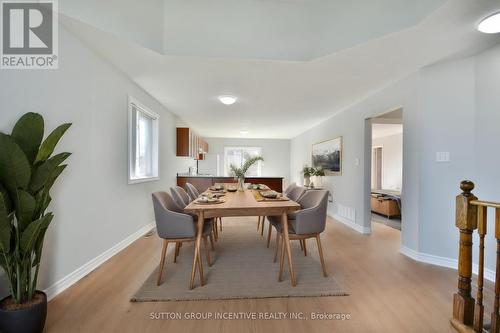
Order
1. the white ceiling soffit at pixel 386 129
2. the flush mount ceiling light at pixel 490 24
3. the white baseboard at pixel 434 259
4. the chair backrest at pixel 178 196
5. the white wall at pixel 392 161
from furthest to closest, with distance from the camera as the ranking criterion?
the white wall at pixel 392 161, the white ceiling soffit at pixel 386 129, the chair backrest at pixel 178 196, the white baseboard at pixel 434 259, the flush mount ceiling light at pixel 490 24

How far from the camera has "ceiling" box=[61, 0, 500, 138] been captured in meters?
1.95

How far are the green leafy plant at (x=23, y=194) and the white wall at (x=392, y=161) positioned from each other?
293 inches

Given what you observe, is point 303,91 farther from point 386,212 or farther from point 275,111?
point 386,212

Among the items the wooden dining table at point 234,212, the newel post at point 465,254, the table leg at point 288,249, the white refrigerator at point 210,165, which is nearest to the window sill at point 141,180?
the wooden dining table at point 234,212

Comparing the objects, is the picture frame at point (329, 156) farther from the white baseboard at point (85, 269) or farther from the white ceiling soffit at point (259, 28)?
the white baseboard at point (85, 269)

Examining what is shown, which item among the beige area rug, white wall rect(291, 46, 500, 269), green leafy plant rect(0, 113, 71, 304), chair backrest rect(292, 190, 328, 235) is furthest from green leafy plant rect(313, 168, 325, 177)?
green leafy plant rect(0, 113, 71, 304)

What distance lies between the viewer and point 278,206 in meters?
2.10

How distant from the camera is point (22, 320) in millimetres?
1374

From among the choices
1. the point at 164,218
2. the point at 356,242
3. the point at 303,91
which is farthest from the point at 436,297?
the point at 303,91

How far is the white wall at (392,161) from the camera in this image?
21.4 ft

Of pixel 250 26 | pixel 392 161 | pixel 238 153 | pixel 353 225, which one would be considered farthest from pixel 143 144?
pixel 392 161

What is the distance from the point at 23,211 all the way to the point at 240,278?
1.74m

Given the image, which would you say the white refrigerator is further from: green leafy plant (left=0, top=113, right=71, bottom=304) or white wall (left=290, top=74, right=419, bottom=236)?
green leafy plant (left=0, top=113, right=71, bottom=304)

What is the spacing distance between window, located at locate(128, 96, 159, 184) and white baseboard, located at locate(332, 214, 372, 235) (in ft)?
12.1
